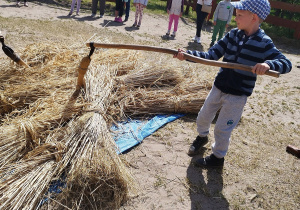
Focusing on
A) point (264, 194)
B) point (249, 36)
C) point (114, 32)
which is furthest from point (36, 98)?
point (114, 32)

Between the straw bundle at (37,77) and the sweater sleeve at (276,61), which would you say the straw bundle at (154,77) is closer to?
the straw bundle at (37,77)

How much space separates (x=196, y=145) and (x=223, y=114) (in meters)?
0.61

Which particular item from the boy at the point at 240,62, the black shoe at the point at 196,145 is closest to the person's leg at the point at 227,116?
the boy at the point at 240,62

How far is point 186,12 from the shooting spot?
47.4 ft

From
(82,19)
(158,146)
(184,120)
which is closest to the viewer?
(158,146)

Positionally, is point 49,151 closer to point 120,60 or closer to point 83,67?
point 83,67

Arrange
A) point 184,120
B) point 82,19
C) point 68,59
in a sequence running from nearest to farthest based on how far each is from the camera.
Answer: point 184,120
point 68,59
point 82,19

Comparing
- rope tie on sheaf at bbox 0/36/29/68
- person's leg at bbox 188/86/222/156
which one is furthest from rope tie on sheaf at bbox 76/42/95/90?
person's leg at bbox 188/86/222/156

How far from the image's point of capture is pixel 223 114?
2.80m

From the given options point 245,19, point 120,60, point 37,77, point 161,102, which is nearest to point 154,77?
point 161,102

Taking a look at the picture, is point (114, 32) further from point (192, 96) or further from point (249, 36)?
point (249, 36)

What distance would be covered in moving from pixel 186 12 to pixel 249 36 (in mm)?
12528

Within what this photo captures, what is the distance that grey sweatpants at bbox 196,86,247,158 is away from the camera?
274cm

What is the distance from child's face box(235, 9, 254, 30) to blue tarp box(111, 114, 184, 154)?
159 centimetres
